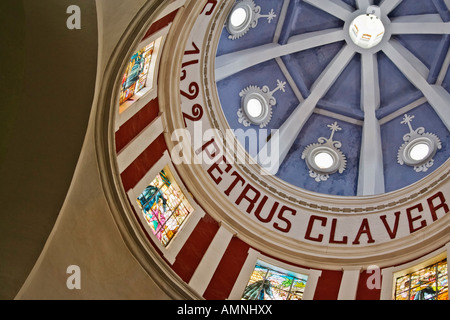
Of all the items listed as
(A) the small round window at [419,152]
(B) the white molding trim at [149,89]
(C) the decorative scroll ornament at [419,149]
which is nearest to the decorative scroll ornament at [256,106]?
(B) the white molding trim at [149,89]

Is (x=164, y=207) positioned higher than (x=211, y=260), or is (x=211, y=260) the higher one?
(x=164, y=207)

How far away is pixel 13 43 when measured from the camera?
8.65 metres

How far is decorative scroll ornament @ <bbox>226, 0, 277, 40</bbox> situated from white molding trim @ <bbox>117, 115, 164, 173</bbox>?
435 cm

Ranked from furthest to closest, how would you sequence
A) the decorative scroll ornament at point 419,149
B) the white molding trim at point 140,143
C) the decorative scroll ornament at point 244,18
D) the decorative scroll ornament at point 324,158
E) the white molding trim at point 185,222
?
the decorative scroll ornament at point 324,158, the decorative scroll ornament at point 244,18, the decorative scroll ornament at point 419,149, the white molding trim at point 140,143, the white molding trim at point 185,222

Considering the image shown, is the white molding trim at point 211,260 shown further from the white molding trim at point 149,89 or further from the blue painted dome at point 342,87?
the white molding trim at point 149,89

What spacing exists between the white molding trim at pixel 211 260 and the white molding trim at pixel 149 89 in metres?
3.42

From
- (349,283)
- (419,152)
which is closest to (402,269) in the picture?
(349,283)

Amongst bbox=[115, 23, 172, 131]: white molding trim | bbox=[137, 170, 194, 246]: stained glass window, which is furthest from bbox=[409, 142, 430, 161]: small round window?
bbox=[115, 23, 172, 131]: white molding trim

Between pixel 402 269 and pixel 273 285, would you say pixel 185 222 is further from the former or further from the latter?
pixel 402 269

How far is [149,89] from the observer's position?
1268 centimetres

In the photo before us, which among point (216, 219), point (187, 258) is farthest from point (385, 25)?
point (187, 258)

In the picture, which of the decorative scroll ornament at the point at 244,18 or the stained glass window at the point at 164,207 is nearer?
the stained glass window at the point at 164,207

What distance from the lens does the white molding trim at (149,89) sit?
1162cm

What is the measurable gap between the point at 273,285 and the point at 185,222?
8.19ft
